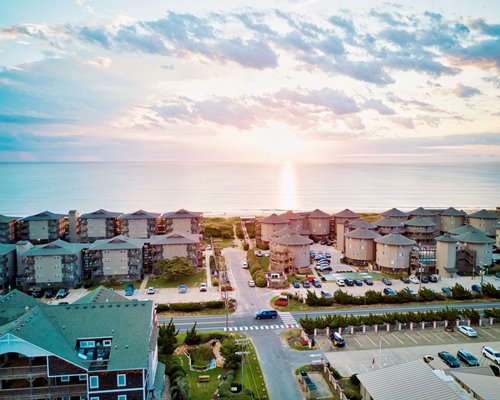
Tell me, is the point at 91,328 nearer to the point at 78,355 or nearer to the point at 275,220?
the point at 78,355

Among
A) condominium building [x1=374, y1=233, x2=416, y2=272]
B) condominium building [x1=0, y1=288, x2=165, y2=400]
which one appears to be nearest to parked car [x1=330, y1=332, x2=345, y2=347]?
condominium building [x1=0, y1=288, x2=165, y2=400]

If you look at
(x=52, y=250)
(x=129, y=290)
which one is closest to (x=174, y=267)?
(x=129, y=290)

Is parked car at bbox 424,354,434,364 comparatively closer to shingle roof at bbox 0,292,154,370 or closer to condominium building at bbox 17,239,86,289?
shingle roof at bbox 0,292,154,370

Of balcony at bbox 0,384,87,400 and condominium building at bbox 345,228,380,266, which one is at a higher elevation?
condominium building at bbox 345,228,380,266

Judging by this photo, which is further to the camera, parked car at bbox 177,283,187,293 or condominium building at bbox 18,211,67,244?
condominium building at bbox 18,211,67,244

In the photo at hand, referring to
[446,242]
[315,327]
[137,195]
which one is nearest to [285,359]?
[315,327]

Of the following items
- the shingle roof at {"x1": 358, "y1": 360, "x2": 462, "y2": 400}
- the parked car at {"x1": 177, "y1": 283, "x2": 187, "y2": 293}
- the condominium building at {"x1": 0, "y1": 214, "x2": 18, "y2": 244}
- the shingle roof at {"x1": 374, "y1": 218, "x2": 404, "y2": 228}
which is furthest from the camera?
the shingle roof at {"x1": 374, "y1": 218, "x2": 404, "y2": 228}

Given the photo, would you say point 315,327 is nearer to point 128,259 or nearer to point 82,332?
point 82,332
